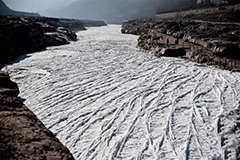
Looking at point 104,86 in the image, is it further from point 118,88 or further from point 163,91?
point 163,91

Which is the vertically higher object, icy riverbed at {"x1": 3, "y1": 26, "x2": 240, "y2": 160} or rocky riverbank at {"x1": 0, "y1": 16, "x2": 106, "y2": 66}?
rocky riverbank at {"x1": 0, "y1": 16, "x2": 106, "y2": 66}

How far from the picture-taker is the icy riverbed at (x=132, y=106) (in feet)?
11.0

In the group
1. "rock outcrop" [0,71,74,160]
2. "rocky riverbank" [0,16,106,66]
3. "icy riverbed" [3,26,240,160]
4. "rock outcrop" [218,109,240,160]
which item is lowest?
"rock outcrop" [218,109,240,160]

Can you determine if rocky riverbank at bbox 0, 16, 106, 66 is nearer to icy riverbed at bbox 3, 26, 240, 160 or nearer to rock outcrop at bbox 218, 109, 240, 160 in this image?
icy riverbed at bbox 3, 26, 240, 160

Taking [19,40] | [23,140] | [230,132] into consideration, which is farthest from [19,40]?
[230,132]

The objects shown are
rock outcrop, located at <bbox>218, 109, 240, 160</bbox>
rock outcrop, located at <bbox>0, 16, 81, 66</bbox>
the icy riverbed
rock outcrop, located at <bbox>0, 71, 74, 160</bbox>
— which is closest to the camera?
rock outcrop, located at <bbox>0, 71, 74, 160</bbox>

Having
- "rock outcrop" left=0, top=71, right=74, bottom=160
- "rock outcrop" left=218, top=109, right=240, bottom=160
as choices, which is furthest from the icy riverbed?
"rock outcrop" left=0, top=71, right=74, bottom=160

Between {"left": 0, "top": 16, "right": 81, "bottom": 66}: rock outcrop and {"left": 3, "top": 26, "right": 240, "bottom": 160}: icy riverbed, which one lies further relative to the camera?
{"left": 0, "top": 16, "right": 81, "bottom": 66}: rock outcrop

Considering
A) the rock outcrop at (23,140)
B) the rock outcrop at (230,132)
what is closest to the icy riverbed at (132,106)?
the rock outcrop at (230,132)

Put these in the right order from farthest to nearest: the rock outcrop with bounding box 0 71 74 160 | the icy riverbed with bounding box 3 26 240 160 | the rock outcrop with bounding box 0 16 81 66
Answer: the rock outcrop with bounding box 0 16 81 66
the icy riverbed with bounding box 3 26 240 160
the rock outcrop with bounding box 0 71 74 160

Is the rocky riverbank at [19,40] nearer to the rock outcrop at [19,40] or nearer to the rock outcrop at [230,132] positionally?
the rock outcrop at [19,40]

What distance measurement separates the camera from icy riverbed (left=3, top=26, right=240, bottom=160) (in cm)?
337

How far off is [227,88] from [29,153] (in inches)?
265

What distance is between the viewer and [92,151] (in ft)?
10.6
